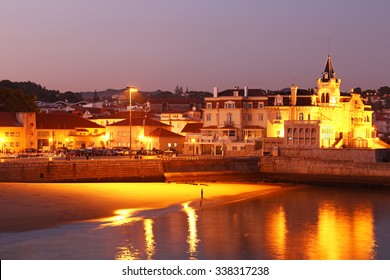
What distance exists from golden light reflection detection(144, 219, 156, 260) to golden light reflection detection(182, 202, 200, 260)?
5.71 ft

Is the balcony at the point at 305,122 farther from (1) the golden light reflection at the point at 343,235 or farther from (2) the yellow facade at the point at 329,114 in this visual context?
(1) the golden light reflection at the point at 343,235


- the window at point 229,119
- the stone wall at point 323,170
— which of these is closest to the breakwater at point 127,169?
the stone wall at point 323,170

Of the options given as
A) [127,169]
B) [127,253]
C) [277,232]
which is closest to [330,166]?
[127,169]

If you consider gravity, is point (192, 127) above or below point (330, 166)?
above

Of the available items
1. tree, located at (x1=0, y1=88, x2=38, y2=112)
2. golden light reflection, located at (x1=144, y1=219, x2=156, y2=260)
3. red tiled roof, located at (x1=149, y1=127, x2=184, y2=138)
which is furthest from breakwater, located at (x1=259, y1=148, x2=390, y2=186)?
tree, located at (x1=0, y1=88, x2=38, y2=112)

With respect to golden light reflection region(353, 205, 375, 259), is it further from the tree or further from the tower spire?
the tree

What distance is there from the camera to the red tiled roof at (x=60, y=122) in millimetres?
94125

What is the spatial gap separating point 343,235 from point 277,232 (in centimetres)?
356

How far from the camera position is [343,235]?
39.5m

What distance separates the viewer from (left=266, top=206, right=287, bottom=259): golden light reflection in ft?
114

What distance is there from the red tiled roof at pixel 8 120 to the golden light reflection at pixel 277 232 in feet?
149

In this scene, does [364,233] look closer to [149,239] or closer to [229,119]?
[149,239]

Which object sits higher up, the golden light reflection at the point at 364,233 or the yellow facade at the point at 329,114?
the yellow facade at the point at 329,114

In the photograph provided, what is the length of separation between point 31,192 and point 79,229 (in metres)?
13.6
